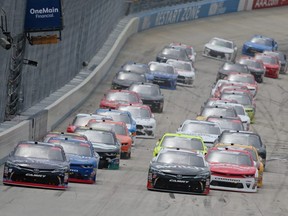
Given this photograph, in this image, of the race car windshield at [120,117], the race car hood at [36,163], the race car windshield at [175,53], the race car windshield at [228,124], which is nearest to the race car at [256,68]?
the race car windshield at [175,53]

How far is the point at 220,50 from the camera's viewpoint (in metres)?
70.0

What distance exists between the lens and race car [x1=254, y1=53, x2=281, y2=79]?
2581 inches

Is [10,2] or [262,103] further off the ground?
[10,2]

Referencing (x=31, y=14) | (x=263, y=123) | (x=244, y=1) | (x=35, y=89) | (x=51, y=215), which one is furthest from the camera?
(x=244, y=1)

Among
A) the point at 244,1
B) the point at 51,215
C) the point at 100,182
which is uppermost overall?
the point at 51,215

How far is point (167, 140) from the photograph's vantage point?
115ft

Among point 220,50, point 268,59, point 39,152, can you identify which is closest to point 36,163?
point 39,152

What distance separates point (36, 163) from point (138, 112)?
16.2m

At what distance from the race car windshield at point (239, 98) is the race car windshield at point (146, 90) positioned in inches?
107

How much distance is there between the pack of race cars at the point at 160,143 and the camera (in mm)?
28172

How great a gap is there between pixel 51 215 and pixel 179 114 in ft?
90.5

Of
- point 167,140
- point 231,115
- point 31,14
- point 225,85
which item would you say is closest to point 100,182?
point 167,140

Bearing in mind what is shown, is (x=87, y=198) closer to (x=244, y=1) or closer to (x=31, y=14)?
(x=31, y=14)

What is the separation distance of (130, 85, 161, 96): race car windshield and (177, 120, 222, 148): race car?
32.4 feet
